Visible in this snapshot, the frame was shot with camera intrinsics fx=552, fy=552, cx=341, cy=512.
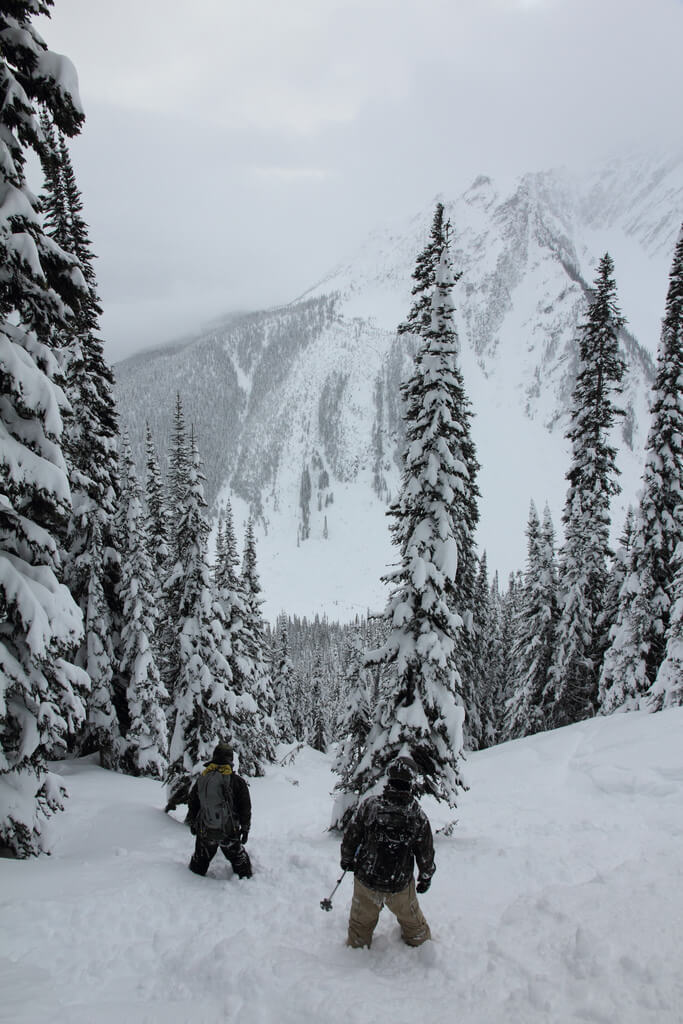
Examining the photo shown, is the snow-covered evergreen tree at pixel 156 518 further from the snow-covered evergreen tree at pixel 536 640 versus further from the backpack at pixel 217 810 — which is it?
the snow-covered evergreen tree at pixel 536 640

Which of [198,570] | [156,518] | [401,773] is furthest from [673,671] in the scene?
[156,518]

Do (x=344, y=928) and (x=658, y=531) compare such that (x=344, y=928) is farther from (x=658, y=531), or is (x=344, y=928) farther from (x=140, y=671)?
(x=658, y=531)

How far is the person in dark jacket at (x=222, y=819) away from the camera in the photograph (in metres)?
8.35

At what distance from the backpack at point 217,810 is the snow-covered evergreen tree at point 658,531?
18.6 metres

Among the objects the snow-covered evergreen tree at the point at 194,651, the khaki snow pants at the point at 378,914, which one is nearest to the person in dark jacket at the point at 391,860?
the khaki snow pants at the point at 378,914

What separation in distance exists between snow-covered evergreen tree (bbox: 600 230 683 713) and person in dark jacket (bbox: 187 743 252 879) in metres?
18.4

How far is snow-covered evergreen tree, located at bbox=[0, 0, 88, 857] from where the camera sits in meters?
6.93

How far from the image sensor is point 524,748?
62.1 feet

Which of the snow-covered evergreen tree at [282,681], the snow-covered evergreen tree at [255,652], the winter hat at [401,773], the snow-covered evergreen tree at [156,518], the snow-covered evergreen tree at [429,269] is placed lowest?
the snow-covered evergreen tree at [282,681]

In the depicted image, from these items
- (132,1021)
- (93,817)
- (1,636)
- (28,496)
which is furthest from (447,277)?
(93,817)

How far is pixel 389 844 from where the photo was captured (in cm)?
587

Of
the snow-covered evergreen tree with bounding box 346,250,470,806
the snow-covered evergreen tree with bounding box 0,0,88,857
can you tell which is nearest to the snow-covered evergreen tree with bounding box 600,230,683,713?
the snow-covered evergreen tree with bounding box 346,250,470,806

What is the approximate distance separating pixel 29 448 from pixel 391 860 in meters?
7.11

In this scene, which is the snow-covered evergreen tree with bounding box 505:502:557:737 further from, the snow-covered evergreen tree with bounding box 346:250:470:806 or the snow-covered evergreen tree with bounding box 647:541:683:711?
the snow-covered evergreen tree with bounding box 346:250:470:806
